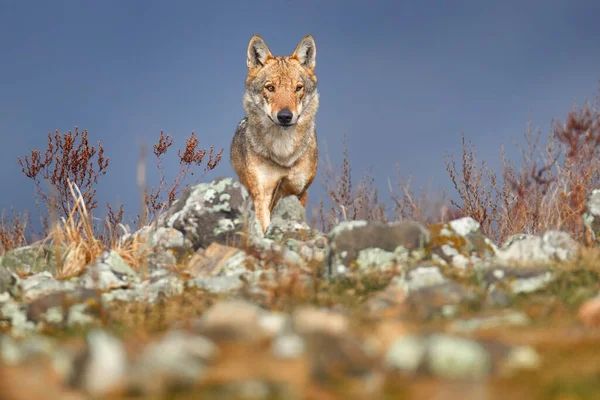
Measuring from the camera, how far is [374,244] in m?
6.34

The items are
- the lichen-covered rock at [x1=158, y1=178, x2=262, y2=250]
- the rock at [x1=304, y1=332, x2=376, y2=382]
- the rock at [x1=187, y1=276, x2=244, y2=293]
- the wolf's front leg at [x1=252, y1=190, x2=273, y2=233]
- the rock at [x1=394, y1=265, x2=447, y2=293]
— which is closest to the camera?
the rock at [x1=304, y1=332, x2=376, y2=382]

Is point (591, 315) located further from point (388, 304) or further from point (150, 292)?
point (150, 292)

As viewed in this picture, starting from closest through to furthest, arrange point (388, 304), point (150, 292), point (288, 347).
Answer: point (288, 347), point (388, 304), point (150, 292)

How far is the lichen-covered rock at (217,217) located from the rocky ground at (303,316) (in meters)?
0.02

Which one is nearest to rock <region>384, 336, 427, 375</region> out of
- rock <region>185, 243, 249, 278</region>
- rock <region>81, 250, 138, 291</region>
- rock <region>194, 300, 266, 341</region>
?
rock <region>194, 300, 266, 341</region>

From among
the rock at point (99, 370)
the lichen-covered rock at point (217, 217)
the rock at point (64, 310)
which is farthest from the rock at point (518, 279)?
the lichen-covered rock at point (217, 217)

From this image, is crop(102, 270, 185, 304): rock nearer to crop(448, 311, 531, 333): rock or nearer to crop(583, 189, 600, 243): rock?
crop(448, 311, 531, 333): rock

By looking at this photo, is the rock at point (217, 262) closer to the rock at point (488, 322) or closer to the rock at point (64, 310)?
the rock at point (64, 310)

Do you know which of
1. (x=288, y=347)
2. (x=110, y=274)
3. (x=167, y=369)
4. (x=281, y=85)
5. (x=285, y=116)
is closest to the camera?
(x=167, y=369)

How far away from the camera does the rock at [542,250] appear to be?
6.40m

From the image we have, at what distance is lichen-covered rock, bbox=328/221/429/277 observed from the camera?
6230mm

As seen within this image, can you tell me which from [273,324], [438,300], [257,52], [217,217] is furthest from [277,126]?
[273,324]

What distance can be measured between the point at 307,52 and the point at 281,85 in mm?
1000

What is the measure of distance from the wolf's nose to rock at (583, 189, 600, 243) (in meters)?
4.52
